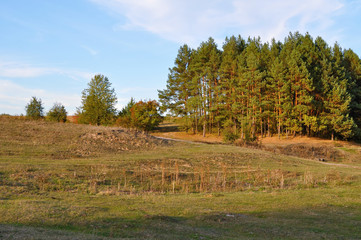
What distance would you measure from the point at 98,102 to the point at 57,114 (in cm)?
1160

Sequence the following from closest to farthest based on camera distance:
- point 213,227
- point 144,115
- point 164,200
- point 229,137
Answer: point 213,227 → point 164,200 → point 229,137 → point 144,115

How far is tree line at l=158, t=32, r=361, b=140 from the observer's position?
48219mm

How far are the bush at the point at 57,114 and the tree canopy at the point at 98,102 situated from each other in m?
6.28

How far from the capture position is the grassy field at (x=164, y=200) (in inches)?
308

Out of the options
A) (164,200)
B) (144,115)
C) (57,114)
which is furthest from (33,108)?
(164,200)

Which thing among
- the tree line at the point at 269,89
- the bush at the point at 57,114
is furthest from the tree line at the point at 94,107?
the tree line at the point at 269,89

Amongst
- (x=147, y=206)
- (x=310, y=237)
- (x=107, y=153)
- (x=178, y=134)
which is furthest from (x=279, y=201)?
(x=178, y=134)

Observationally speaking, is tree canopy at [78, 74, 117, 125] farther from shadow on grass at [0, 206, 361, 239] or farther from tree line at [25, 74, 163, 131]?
shadow on grass at [0, 206, 361, 239]

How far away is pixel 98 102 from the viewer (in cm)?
5200

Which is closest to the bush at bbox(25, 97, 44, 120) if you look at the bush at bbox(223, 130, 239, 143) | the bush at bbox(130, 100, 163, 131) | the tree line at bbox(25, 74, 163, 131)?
the tree line at bbox(25, 74, 163, 131)

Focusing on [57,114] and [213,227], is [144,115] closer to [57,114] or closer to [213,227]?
[57,114]

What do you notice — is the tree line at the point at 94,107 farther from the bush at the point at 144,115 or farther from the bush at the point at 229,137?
the bush at the point at 229,137

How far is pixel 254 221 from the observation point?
9328 millimetres

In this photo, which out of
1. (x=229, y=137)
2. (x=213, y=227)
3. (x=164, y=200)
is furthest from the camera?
(x=229, y=137)
